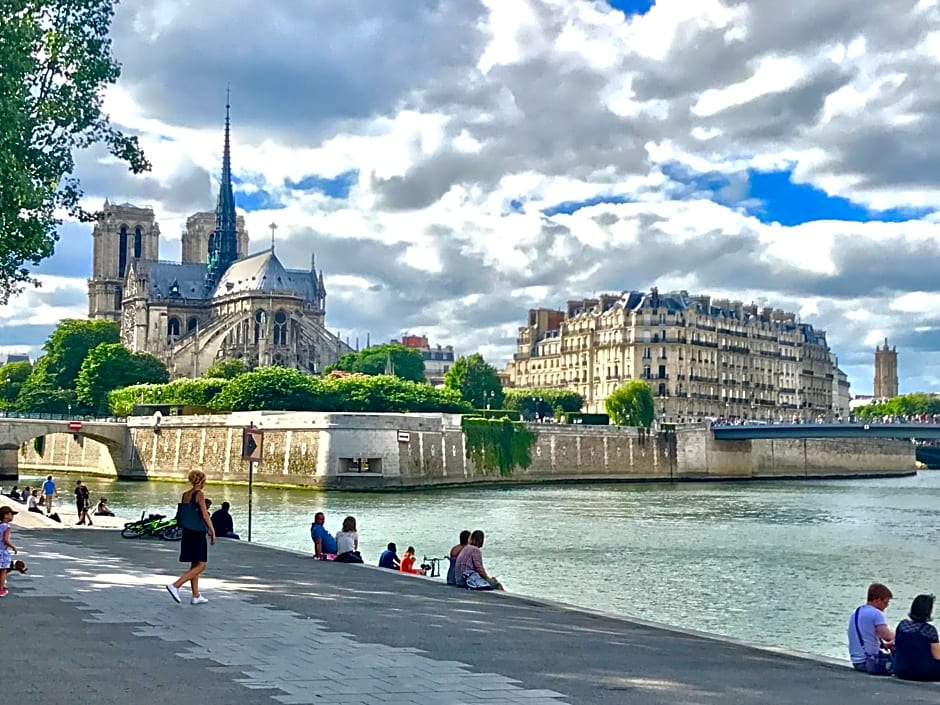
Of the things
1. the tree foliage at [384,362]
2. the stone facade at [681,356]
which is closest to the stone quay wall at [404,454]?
the stone facade at [681,356]

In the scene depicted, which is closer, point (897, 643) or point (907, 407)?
point (897, 643)

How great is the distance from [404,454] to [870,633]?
57989 mm

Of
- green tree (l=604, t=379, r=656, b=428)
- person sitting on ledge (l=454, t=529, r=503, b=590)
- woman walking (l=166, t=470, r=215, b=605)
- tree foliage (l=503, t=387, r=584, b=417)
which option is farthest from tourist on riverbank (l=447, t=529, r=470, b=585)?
tree foliage (l=503, t=387, r=584, b=417)

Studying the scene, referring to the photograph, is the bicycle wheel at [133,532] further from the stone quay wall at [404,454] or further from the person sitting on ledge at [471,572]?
the stone quay wall at [404,454]

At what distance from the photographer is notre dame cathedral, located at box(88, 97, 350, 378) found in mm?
131250

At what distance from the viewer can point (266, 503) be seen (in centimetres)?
5581

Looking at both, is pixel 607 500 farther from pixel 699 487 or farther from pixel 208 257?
pixel 208 257

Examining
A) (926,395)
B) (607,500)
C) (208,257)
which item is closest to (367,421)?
(607,500)

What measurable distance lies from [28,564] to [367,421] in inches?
1984

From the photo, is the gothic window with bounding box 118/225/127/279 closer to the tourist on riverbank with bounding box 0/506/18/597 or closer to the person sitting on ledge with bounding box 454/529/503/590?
the person sitting on ledge with bounding box 454/529/503/590

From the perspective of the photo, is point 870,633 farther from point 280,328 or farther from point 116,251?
point 116,251

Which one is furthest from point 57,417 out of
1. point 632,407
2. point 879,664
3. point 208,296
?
point 879,664

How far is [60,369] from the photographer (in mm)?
120062

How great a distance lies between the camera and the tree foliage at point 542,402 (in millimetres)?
117625
